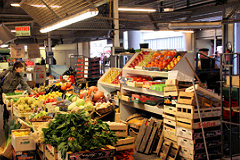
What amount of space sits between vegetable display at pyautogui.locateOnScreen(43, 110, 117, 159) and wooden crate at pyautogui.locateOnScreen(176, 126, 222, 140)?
1829 millimetres

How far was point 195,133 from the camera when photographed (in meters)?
5.28

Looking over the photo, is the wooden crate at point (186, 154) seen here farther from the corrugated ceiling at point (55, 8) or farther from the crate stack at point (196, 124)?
the corrugated ceiling at point (55, 8)

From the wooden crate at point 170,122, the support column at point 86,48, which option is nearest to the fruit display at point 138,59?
the wooden crate at point 170,122

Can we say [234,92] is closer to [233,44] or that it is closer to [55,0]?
[233,44]

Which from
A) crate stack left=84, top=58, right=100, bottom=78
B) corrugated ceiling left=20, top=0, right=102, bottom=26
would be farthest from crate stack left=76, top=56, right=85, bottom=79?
corrugated ceiling left=20, top=0, right=102, bottom=26

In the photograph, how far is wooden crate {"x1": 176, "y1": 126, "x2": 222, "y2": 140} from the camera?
5.27m

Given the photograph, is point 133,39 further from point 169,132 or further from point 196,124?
point 196,124

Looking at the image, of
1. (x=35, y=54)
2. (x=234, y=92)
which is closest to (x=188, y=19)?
(x=234, y=92)

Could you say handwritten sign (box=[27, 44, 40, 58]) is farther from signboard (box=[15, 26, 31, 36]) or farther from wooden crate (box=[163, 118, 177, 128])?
wooden crate (box=[163, 118, 177, 128])

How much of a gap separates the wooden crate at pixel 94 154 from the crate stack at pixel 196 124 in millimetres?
2035

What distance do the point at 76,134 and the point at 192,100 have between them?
2373mm

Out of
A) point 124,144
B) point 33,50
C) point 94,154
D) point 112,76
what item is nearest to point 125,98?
point 112,76

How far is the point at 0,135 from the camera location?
7.79m

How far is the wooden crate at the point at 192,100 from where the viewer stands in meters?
5.22
